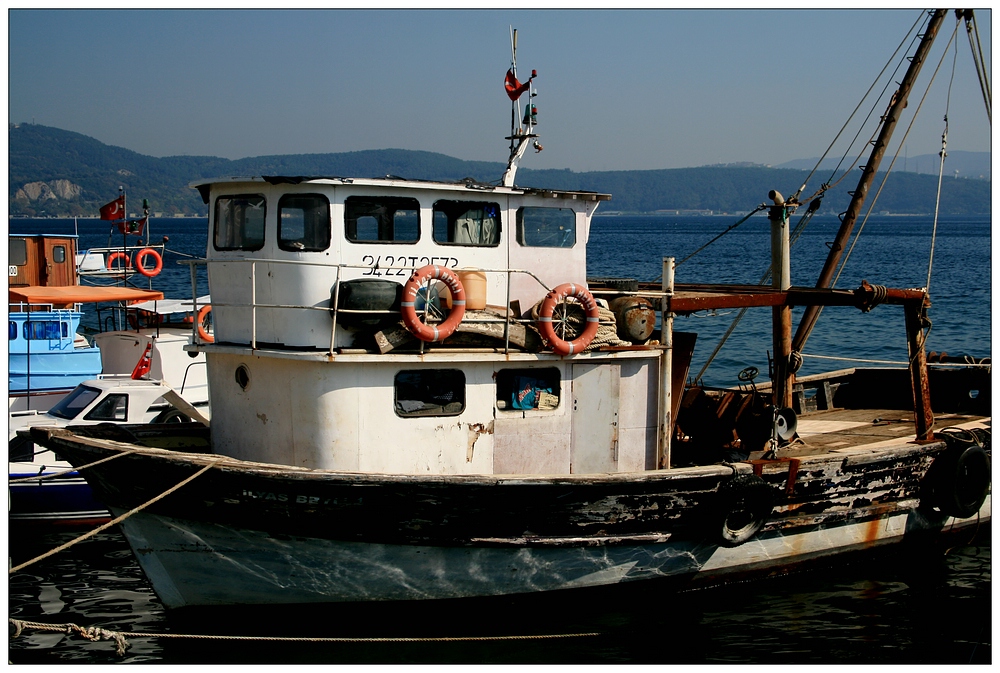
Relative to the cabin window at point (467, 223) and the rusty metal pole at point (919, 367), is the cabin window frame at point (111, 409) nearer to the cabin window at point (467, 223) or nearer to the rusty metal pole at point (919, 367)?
the cabin window at point (467, 223)

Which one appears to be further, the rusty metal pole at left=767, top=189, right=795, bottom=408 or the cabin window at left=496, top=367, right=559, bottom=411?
the rusty metal pole at left=767, top=189, right=795, bottom=408

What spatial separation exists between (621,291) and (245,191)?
4.40m

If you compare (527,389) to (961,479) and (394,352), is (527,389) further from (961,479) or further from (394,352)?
(961,479)

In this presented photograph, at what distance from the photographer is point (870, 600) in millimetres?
11453

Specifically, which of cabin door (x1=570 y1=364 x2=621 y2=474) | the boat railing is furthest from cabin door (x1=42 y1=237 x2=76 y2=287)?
cabin door (x1=570 y1=364 x2=621 y2=474)

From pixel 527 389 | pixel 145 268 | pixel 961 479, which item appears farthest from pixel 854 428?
pixel 145 268

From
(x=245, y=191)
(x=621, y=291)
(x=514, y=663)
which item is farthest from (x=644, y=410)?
(x=245, y=191)

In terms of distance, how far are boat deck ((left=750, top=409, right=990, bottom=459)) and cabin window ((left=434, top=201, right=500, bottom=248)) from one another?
4441 millimetres

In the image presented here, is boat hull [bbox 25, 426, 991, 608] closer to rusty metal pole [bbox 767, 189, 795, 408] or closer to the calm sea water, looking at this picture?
the calm sea water

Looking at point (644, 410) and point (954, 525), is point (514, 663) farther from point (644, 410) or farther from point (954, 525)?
point (954, 525)

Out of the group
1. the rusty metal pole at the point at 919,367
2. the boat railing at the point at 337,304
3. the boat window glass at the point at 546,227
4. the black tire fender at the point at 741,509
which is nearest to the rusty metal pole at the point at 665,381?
the boat railing at the point at 337,304

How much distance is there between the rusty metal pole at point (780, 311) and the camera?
12.8 metres

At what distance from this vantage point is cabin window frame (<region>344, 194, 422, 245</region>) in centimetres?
978

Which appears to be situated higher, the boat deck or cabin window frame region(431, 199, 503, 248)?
cabin window frame region(431, 199, 503, 248)
